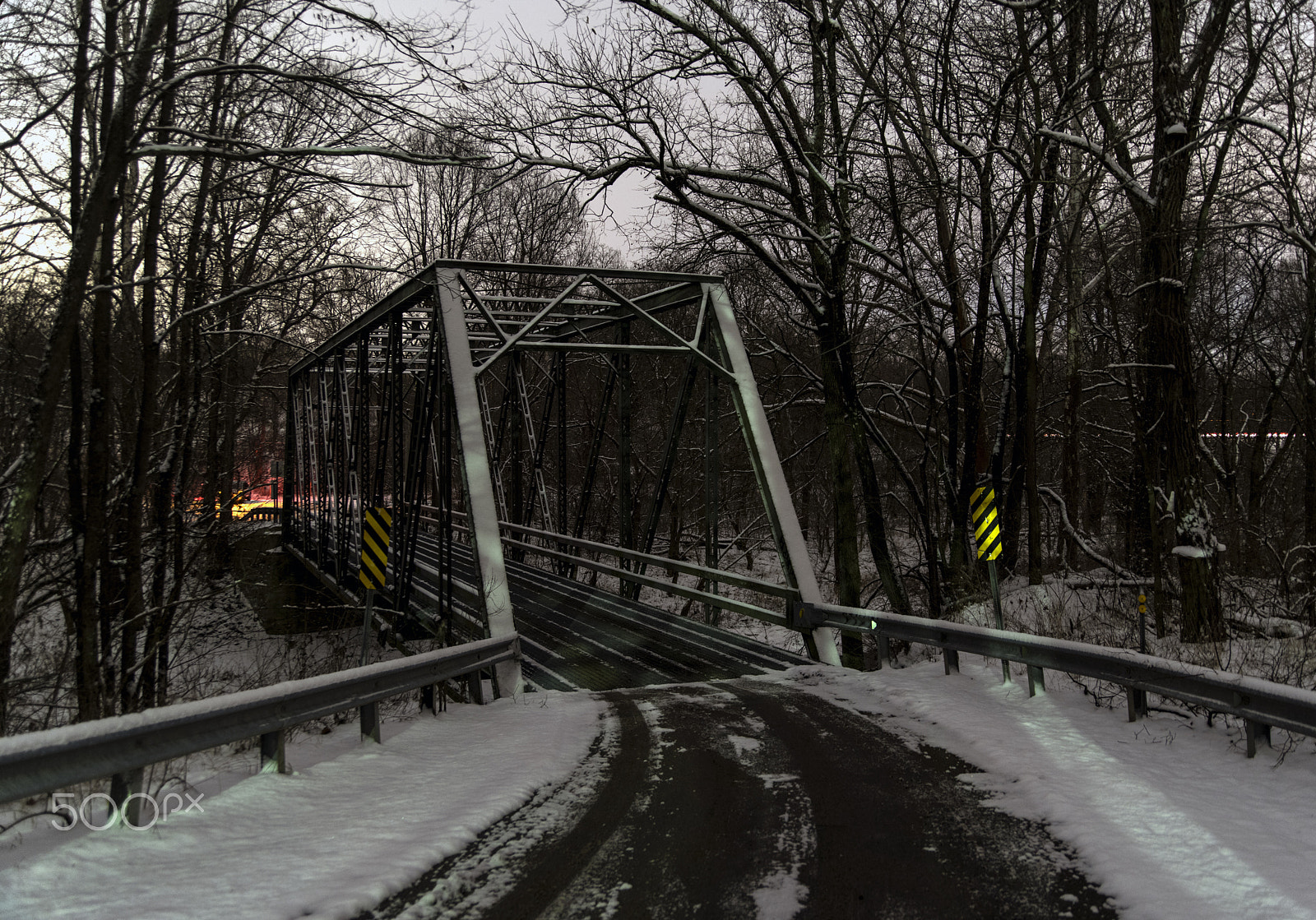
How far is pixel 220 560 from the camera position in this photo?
19.2 meters

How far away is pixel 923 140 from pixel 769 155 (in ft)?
11.2

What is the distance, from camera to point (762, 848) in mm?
3832

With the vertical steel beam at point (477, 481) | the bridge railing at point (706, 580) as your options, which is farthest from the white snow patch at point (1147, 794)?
the vertical steel beam at point (477, 481)

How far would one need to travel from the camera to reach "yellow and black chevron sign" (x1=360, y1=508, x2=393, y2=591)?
8.77m

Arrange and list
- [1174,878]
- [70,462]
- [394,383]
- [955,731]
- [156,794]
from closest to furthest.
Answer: [1174,878], [156,794], [955,731], [70,462], [394,383]

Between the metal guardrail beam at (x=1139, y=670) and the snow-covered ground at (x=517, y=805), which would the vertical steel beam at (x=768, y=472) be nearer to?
the metal guardrail beam at (x=1139, y=670)

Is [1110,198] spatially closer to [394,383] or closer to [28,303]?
[394,383]

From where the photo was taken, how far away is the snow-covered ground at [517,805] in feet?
10.3

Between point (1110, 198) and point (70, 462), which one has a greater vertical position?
point (1110, 198)

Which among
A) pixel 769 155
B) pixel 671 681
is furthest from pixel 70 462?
pixel 769 155

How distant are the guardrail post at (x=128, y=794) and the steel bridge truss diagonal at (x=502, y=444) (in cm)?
469

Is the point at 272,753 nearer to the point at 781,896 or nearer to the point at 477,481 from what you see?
the point at 781,896

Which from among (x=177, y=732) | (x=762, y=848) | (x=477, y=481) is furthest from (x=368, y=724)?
(x=477, y=481)

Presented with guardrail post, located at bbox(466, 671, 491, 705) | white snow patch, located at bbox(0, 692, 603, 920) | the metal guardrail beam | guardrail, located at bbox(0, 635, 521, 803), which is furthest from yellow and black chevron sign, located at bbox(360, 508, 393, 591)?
the metal guardrail beam
